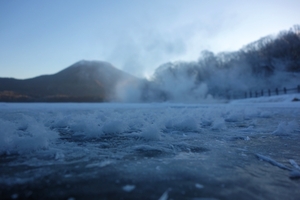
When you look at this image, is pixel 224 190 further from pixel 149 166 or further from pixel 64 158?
pixel 64 158

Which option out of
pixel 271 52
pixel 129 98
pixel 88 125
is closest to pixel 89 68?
pixel 129 98

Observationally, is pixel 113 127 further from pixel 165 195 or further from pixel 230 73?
pixel 230 73

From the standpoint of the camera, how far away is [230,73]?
27.8 m

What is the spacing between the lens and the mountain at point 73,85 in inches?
828

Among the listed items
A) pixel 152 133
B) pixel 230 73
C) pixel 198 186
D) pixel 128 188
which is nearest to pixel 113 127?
pixel 152 133

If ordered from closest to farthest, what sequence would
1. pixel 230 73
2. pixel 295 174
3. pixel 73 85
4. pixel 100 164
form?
1. pixel 295 174
2. pixel 100 164
3. pixel 230 73
4. pixel 73 85

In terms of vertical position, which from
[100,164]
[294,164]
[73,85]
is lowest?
[294,164]

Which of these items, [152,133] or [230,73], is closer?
[152,133]

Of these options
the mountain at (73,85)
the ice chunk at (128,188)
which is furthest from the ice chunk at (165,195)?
the mountain at (73,85)

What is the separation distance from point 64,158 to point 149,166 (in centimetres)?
99

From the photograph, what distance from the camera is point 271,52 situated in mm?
29953

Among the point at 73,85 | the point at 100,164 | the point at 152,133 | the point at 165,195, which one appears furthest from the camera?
the point at 73,85

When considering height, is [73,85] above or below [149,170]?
above

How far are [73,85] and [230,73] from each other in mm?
27193
